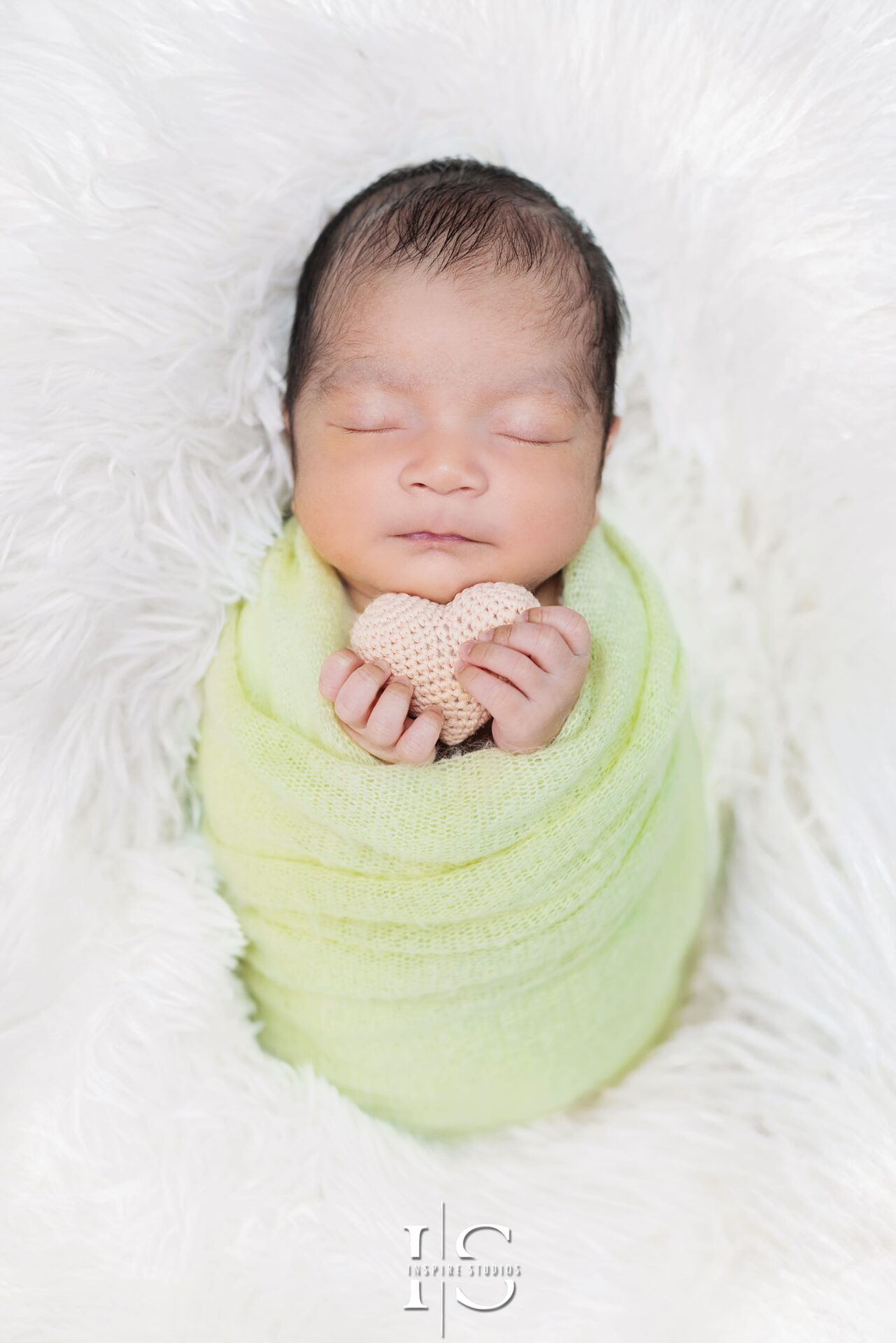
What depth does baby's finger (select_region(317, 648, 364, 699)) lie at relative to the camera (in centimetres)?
105

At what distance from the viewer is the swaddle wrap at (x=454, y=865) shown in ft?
3.51

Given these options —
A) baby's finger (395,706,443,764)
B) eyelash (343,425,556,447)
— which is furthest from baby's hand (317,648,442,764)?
eyelash (343,425,556,447)

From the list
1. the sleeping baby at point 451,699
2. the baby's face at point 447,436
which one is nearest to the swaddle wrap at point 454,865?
the sleeping baby at point 451,699

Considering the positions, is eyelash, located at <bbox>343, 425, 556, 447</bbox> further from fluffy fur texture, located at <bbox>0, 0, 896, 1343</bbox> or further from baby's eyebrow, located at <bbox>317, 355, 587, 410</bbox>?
fluffy fur texture, located at <bbox>0, 0, 896, 1343</bbox>

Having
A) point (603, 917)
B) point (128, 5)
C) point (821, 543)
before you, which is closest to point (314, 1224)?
point (603, 917)

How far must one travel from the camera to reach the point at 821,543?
1.30 meters

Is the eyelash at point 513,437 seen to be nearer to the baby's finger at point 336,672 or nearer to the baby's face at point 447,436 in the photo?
the baby's face at point 447,436

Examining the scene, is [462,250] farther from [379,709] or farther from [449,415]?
[379,709]

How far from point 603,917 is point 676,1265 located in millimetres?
361

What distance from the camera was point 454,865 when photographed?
108 cm

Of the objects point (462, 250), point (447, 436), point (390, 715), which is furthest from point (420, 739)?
point (462, 250)

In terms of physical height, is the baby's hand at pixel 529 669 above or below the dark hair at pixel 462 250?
below

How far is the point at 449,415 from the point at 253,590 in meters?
0.32

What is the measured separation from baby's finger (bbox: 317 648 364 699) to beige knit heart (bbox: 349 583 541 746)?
0.07ft
